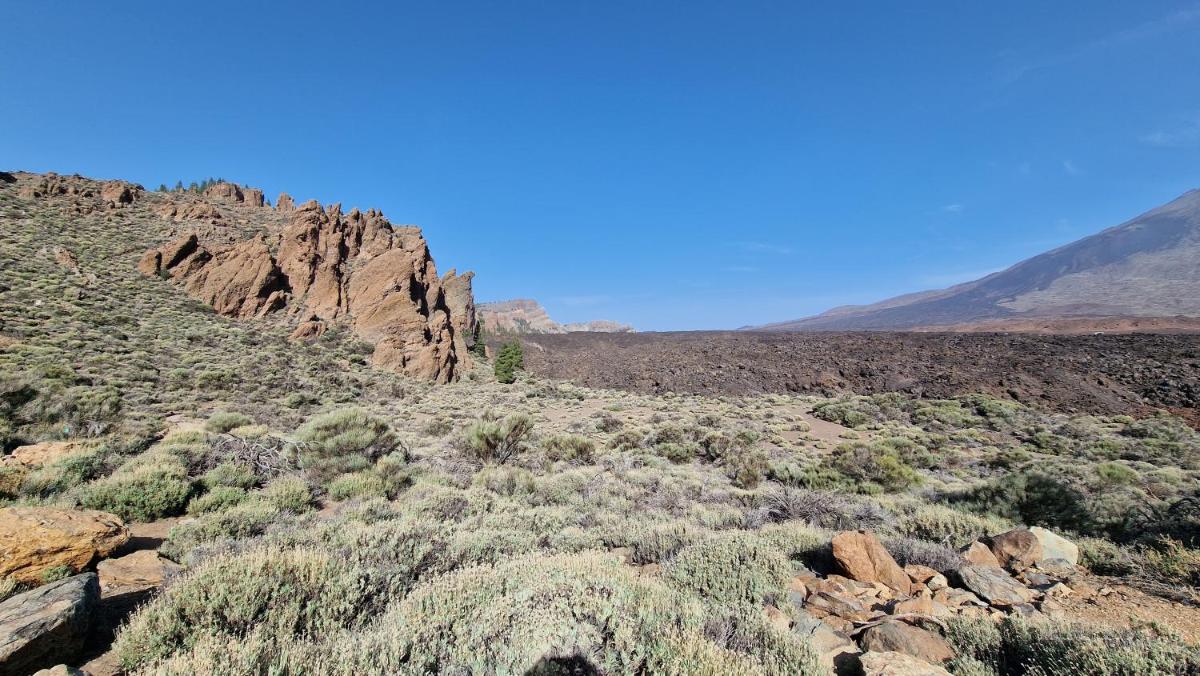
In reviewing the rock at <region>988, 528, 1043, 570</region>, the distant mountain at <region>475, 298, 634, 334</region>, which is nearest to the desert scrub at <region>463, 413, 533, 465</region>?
the rock at <region>988, 528, 1043, 570</region>

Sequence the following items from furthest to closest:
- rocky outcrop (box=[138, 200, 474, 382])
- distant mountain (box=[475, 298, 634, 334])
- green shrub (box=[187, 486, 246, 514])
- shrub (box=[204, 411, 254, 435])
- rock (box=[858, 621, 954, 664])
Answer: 1. distant mountain (box=[475, 298, 634, 334])
2. rocky outcrop (box=[138, 200, 474, 382])
3. shrub (box=[204, 411, 254, 435])
4. green shrub (box=[187, 486, 246, 514])
5. rock (box=[858, 621, 954, 664])

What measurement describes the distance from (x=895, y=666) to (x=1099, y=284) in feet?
496

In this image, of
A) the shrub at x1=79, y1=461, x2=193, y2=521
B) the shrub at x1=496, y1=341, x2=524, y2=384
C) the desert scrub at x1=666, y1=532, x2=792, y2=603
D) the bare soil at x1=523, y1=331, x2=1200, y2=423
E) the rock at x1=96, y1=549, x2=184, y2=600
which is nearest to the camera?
the rock at x1=96, y1=549, x2=184, y2=600

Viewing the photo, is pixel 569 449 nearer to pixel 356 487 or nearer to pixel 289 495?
pixel 356 487

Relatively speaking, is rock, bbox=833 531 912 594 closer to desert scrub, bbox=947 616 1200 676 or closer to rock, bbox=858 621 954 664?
desert scrub, bbox=947 616 1200 676

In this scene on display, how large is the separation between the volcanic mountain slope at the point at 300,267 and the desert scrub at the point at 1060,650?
27.5m

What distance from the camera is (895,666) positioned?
277 centimetres

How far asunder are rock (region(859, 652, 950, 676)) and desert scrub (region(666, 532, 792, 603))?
41.4 inches

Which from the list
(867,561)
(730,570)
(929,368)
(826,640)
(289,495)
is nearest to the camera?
(826,640)

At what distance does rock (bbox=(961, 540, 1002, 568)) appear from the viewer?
14.7ft

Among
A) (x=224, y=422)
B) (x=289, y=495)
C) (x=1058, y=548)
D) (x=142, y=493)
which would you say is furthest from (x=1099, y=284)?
(x=142, y=493)

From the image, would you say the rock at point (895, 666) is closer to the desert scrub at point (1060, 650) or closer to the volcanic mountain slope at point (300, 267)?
the desert scrub at point (1060, 650)

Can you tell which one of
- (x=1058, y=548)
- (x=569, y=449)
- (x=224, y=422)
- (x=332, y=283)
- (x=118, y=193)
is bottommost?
(x=1058, y=548)

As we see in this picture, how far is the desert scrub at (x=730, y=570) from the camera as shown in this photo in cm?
397
